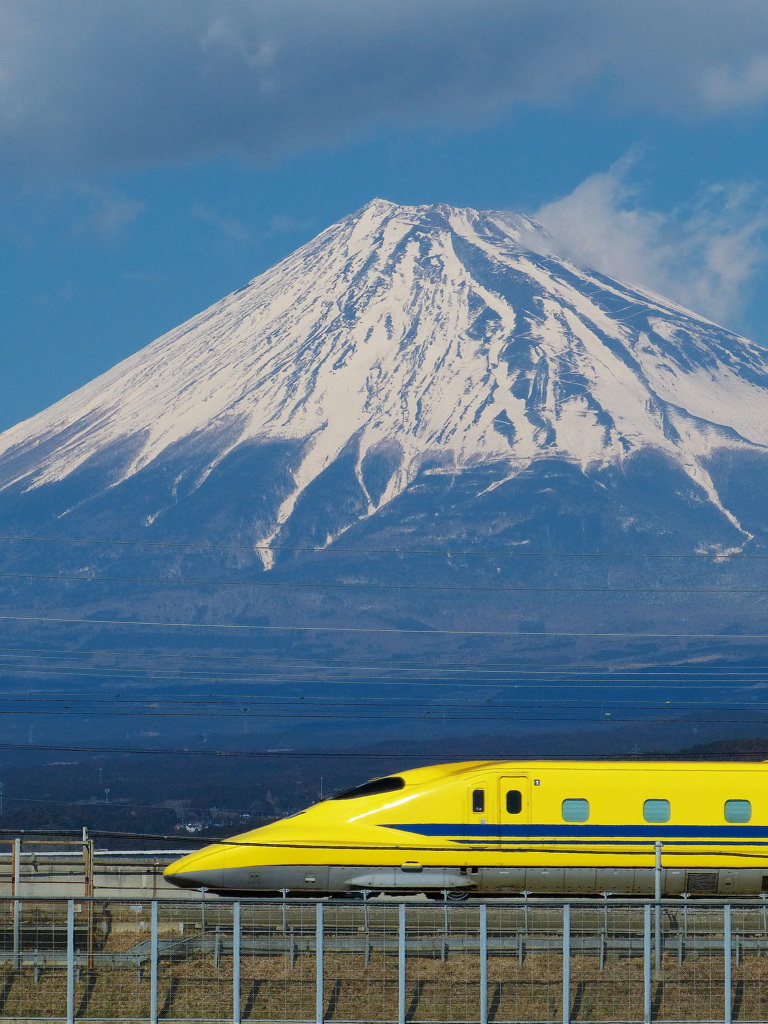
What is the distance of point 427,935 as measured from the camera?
97.8 ft

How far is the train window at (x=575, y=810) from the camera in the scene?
36688 mm

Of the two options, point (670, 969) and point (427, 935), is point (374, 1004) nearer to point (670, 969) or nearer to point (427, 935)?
point (427, 935)

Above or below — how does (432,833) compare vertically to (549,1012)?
above

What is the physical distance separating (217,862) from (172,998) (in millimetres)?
8151

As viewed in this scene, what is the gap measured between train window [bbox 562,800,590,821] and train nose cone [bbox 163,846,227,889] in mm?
8117

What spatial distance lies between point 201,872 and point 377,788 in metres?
4.66

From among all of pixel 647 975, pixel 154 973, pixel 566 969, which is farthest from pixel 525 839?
pixel 154 973

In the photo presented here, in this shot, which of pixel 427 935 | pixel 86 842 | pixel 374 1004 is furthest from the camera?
pixel 86 842

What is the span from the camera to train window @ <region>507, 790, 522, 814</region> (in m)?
36.7

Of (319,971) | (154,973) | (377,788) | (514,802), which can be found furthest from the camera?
(377,788)

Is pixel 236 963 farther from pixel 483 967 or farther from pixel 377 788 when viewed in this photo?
pixel 377 788

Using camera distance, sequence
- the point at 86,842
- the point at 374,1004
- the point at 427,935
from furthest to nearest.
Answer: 1. the point at 86,842
2. the point at 427,935
3. the point at 374,1004

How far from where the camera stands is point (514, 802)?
36719mm

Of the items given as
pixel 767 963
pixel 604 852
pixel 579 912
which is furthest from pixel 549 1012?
pixel 604 852
